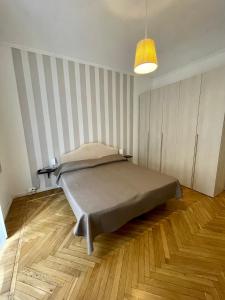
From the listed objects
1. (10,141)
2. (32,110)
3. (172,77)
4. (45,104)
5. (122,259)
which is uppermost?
(172,77)

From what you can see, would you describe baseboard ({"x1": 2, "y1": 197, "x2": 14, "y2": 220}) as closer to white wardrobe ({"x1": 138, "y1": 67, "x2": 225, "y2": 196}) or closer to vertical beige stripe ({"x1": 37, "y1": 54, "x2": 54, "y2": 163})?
vertical beige stripe ({"x1": 37, "y1": 54, "x2": 54, "y2": 163})

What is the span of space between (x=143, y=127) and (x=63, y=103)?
1986 millimetres

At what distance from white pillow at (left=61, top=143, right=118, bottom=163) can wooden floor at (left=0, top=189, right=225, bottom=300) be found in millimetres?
1098

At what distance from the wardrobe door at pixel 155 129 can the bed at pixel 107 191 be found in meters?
1.00

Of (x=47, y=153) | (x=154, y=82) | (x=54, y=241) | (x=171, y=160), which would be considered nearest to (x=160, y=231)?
(x=54, y=241)

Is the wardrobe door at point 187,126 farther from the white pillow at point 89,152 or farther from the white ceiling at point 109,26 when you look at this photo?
the white pillow at point 89,152

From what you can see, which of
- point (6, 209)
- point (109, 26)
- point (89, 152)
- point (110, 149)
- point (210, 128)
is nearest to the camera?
point (109, 26)

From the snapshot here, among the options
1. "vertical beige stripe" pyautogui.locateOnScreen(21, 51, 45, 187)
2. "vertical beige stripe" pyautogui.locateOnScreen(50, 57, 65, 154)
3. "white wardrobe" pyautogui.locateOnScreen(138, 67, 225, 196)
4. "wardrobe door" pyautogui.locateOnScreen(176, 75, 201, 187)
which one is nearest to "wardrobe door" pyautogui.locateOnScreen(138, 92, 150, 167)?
"white wardrobe" pyautogui.locateOnScreen(138, 67, 225, 196)

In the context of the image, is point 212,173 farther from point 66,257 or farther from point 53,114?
point 53,114

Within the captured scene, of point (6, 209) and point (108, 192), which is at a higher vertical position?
point (108, 192)

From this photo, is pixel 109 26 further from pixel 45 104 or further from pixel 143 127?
pixel 143 127

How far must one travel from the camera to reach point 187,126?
2.66m

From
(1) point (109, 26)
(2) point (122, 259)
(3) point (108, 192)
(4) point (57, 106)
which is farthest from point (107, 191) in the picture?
(1) point (109, 26)

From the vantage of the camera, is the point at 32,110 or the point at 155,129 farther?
the point at 155,129
